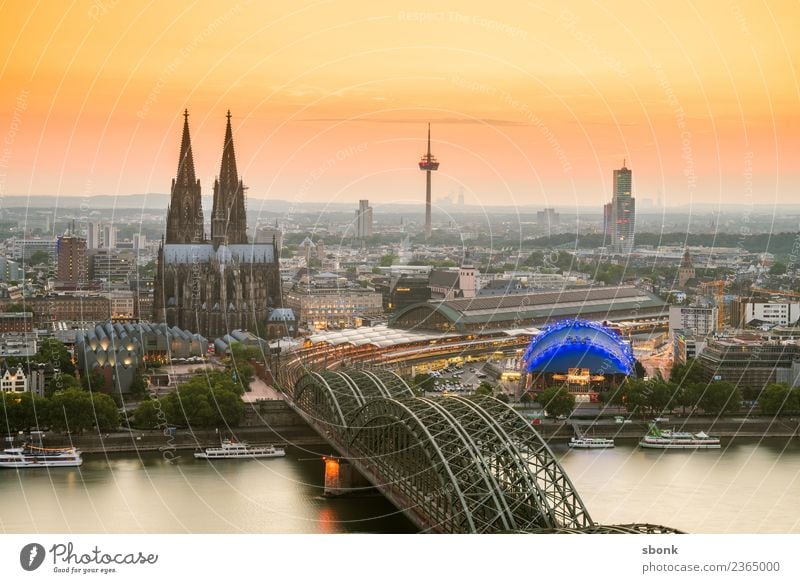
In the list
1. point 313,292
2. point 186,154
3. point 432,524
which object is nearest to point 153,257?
point 313,292

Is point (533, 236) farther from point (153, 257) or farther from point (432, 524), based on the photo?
point (432, 524)

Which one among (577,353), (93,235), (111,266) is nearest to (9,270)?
(111,266)

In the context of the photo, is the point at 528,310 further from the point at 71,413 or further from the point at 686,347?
the point at 71,413

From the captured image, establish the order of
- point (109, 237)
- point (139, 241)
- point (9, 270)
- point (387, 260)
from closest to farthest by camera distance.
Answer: point (9, 270) → point (109, 237) → point (139, 241) → point (387, 260)

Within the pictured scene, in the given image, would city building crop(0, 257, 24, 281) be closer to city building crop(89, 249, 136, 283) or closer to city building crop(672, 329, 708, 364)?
city building crop(89, 249, 136, 283)

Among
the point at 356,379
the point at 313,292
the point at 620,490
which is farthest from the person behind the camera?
the point at 313,292

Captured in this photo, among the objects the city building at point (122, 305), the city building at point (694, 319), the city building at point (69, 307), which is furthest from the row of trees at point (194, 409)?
the city building at point (122, 305)
